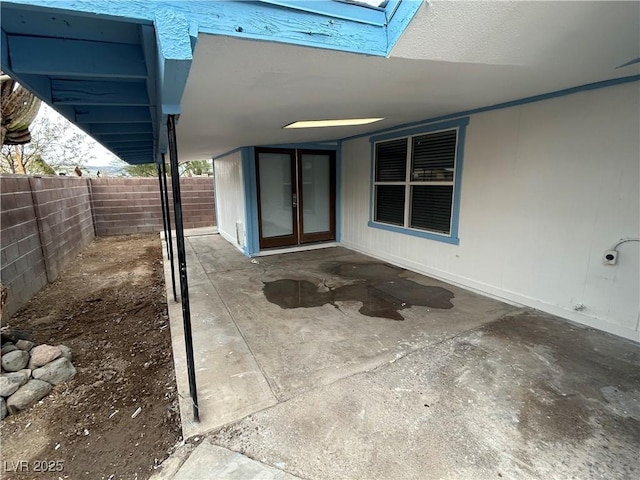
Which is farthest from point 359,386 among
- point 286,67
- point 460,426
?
point 286,67

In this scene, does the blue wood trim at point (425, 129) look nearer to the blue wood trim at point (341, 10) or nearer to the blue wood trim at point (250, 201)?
the blue wood trim at point (250, 201)

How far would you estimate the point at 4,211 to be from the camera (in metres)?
3.49

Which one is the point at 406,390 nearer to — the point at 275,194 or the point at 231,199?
the point at 275,194

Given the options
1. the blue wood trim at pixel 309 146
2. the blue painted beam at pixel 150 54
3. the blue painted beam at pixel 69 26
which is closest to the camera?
the blue painted beam at pixel 69 26

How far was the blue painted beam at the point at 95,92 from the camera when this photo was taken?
6.70 ft

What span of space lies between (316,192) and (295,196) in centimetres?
50

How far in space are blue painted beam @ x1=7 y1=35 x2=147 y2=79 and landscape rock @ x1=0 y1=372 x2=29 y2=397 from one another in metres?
2.00

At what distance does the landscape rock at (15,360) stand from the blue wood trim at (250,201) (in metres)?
3.52

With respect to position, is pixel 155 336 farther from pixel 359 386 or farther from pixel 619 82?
pixel 619 82

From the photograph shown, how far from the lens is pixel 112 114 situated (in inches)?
A: 106

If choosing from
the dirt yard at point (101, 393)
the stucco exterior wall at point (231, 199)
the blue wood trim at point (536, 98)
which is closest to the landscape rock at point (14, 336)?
the dirt yard at point (101, 393)

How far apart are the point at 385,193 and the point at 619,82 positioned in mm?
3007

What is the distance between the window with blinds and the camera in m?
4.06

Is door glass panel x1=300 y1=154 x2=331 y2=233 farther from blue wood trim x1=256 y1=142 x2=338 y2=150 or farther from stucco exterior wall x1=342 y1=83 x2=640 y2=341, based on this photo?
stucco exterior wall x1=342 y1=83 x2=640 y2=341
